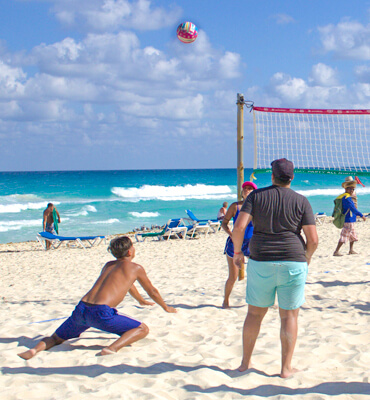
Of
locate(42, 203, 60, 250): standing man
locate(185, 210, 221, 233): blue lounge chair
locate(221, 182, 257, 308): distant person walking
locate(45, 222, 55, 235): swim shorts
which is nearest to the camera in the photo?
locate(221, 182, 257, 308): distant person walking

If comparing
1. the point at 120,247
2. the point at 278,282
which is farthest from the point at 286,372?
the point at 120,247

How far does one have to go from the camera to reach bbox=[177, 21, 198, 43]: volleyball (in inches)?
280

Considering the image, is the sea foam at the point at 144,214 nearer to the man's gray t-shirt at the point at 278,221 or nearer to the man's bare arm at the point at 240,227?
the man's bare arm at the point at 240,227

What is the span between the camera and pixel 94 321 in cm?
330

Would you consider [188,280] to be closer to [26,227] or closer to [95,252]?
[95,252]

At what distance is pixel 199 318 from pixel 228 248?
78 cm

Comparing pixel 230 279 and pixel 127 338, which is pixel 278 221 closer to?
pixel 127 338

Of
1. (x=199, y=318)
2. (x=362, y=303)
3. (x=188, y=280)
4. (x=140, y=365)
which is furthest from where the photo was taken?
(x=188, y=280)

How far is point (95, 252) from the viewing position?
11.4 metres

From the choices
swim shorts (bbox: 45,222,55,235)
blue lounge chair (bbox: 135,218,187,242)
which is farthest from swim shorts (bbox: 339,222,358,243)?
swim shorts (bbox: 45,222,55,235)

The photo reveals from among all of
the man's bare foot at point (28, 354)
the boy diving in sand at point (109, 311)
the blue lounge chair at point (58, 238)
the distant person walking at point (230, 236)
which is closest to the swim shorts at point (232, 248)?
the distant person walking at point (230, 236)

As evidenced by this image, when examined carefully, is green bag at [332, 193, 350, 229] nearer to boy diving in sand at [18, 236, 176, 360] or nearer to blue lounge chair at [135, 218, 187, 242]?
boy diving in sand at [18, 236, 176, 360]

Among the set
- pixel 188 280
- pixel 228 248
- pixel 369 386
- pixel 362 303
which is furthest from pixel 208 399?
pixel 188 280

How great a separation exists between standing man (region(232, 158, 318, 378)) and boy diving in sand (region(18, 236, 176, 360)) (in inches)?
44.1
